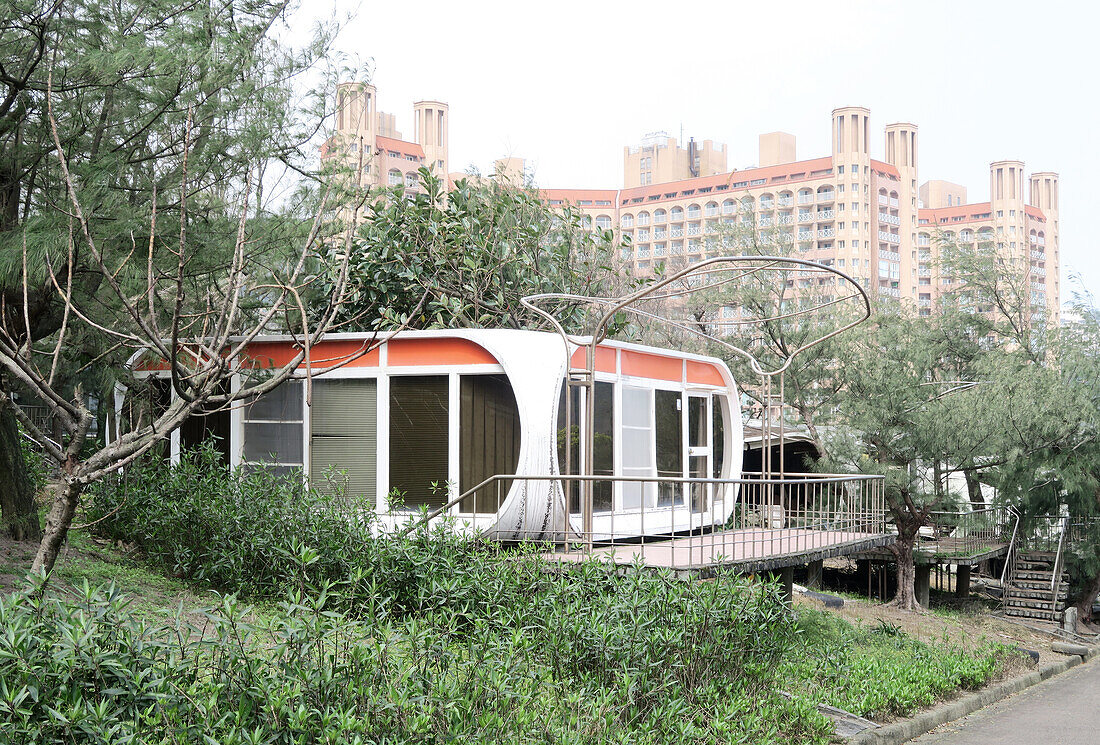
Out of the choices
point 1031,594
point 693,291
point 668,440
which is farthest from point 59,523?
point 1031,594

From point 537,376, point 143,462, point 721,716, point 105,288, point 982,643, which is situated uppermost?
point 105,288

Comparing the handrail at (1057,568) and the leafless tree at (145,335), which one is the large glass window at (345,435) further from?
the handrail at (1057,568)

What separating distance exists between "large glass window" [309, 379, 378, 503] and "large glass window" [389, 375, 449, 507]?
0.24 meters

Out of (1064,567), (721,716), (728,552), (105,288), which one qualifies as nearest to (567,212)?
(728,552)

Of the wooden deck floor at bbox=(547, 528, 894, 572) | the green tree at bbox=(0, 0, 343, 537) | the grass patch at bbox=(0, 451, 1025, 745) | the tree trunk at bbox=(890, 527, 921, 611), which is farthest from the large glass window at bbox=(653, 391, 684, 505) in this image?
the tree trunk at bbox=(890, 527, 921, 611)

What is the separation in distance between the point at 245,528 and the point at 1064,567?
17.0 meters

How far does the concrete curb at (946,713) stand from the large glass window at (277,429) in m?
6.35

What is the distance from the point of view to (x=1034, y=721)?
9.55 m

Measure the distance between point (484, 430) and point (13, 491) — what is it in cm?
458

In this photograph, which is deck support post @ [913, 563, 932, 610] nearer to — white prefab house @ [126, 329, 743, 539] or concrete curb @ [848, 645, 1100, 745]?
concrete curb @ [848, 645, 1100, 745]

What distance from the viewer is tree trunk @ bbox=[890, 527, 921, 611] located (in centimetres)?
1794

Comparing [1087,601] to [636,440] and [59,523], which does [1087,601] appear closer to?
[636,440]

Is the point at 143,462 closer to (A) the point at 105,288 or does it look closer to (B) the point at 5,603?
(A) the point at 105,288

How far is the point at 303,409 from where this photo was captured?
1067 centimetres
